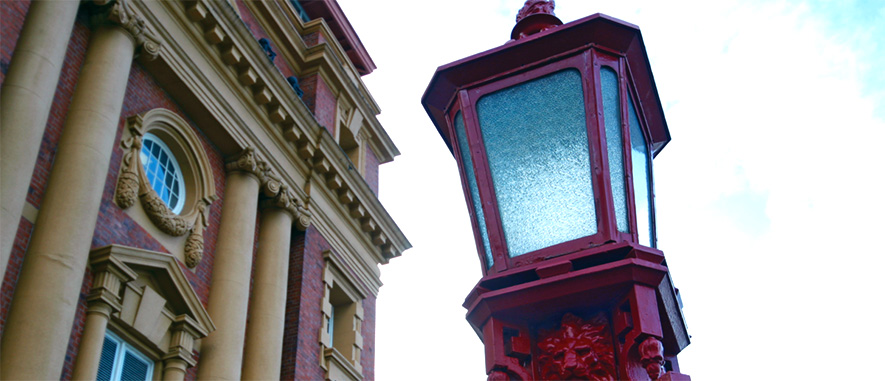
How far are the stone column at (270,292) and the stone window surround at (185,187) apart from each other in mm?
1486

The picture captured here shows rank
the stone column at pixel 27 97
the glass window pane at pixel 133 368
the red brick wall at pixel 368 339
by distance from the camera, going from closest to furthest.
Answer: the stone column at pixel 27 97
the glass window pane at pixel 133 368
the red brick wall at pixel 368 339

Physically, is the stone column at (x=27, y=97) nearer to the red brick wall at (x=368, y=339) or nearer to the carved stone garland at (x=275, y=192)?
the carved stone garland at (x=275, y=192)

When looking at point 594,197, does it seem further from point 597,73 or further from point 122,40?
point 122,40

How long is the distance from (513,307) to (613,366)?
0.40m

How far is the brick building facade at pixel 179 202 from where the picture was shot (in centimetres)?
913

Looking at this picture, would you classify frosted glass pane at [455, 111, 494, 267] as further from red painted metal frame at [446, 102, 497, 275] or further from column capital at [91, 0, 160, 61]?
column capital at [91, 0, 160, 61]

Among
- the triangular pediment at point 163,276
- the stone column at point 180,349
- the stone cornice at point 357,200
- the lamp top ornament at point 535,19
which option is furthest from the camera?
the stone cornice at point 357,200

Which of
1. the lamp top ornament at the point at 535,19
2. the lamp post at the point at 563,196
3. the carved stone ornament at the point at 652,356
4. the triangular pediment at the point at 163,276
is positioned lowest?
the carved stone ornament at the point at 652,356

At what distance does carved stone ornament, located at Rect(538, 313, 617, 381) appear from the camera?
264 cm

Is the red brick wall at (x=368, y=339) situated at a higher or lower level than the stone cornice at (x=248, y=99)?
lower

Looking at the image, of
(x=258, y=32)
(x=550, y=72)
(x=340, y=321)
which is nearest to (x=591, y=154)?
(x=550, y=72)

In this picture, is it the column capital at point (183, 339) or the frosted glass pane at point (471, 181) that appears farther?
the column capital at point (183, 339)

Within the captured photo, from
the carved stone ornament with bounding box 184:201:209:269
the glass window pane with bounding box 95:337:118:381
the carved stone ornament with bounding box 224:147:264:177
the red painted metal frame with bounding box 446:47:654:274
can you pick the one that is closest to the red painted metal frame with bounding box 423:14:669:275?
the red painted metal frame with bounding box 446:47:654:274

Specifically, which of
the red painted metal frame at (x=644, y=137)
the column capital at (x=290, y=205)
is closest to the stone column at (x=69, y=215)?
the column capital at (x=290, y=205)
